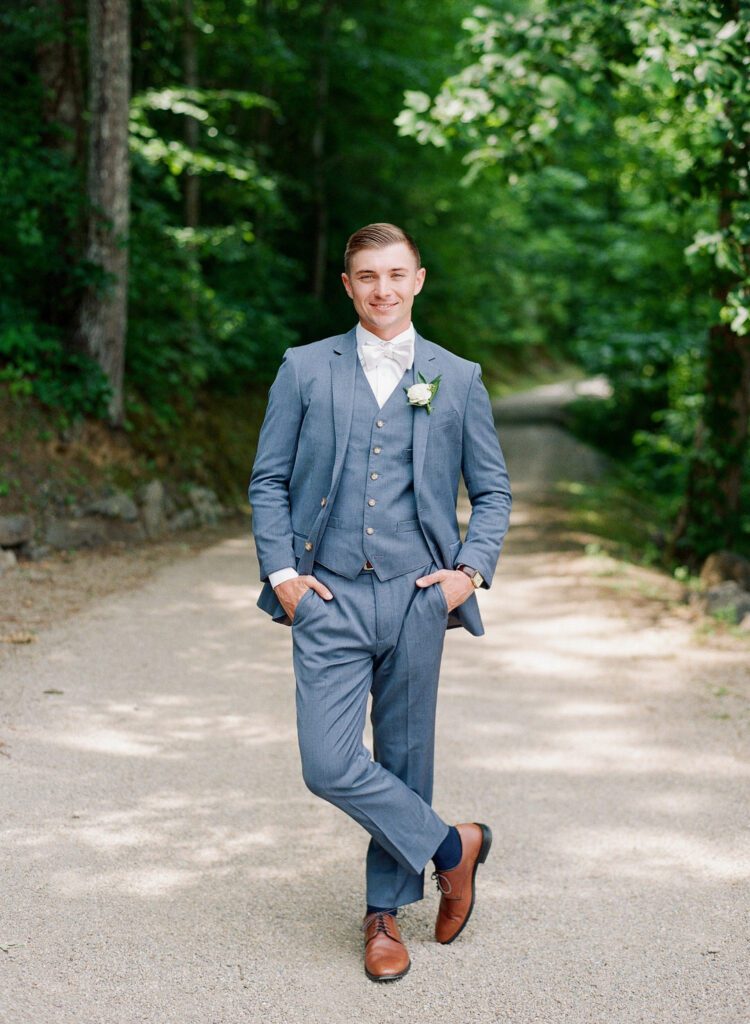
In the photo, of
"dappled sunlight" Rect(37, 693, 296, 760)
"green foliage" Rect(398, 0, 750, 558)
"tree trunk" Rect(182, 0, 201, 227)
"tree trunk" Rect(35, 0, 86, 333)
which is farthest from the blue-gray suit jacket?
"tree trunk" Rect(182, 0, 201, 227)

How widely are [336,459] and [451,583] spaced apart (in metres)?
0.48

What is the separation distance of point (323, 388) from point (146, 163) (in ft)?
28.5

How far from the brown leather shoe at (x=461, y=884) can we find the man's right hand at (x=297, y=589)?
0.92m

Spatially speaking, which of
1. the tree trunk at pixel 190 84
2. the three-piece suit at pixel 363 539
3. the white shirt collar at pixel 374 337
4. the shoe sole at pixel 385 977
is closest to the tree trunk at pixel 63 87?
the tree trunk at pixel 190 84

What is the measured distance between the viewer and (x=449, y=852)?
3.30 metres

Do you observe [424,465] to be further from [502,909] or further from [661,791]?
[661,791]

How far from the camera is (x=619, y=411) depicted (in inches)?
812

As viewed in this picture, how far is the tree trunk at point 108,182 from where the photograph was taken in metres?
9.25

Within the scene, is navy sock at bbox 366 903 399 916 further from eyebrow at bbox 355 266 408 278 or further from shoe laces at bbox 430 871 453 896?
eyebrow at bbox 355 266 408 278

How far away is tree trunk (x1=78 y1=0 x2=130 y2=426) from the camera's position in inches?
364

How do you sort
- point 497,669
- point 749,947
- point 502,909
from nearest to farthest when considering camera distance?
point 749,947 → point 502,909 → point 497,669

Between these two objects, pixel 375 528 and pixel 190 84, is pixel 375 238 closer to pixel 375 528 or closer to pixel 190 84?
pixel 375 528

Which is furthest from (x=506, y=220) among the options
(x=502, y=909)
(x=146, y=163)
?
(x=502, y=909)

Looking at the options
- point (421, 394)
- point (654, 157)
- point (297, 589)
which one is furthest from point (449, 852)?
point (654, 157)
